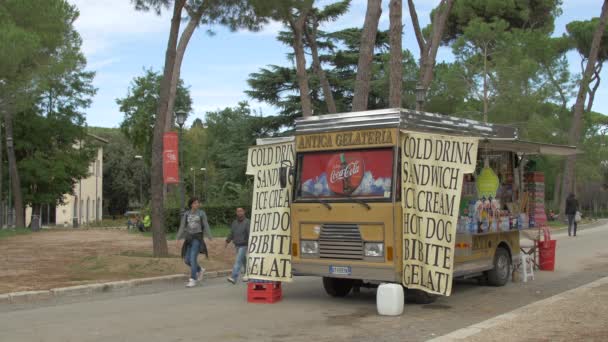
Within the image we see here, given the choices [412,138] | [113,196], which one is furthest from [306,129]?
[113,196]

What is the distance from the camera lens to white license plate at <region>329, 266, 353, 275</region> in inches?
421

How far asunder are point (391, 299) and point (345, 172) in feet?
7.02

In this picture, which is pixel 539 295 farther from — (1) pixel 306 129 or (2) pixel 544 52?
(2) pixel 544 52

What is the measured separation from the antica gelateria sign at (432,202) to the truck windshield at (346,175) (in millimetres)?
303

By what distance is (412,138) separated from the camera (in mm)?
10586

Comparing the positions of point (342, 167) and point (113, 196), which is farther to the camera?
point (113, 196)

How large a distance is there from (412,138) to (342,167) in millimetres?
1202

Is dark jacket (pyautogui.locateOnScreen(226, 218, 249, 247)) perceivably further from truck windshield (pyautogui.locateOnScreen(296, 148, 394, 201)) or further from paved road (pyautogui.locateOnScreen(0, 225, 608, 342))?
truck windshield (pyautogui.locateOnScreen(296, 148, 394, 201))

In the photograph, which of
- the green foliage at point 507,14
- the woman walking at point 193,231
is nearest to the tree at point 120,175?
the green foliage at point 507,14

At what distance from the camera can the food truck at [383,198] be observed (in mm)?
10438

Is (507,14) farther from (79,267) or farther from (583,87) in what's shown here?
(79,267)

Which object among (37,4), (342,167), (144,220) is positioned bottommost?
(144,220)

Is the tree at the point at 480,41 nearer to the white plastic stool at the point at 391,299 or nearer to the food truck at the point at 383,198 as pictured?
the food truck at the point at 383,198

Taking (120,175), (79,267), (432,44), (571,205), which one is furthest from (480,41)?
(120,175)
